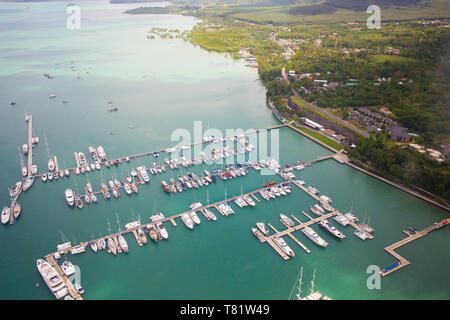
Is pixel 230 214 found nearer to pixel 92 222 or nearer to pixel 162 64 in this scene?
pixel 92 222

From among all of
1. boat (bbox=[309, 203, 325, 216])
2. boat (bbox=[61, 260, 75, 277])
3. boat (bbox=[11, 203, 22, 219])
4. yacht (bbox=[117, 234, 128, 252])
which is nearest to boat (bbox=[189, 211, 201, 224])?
yacht (bbox=[117, 234, 128, 252])

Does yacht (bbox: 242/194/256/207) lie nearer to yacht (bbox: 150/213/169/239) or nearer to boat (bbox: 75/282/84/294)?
yacht (bbox: 150/213/169/239)

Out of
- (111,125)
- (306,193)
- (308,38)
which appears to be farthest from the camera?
(308,38)

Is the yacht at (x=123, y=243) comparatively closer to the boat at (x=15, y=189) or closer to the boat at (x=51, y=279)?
the boat at (x=51, y=279)

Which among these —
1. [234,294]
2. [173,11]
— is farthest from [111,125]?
[173,11]

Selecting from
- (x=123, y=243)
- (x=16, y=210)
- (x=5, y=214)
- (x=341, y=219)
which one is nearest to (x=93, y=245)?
(x=123, y=243)

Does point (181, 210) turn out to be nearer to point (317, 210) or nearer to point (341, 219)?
point (317, 210)
